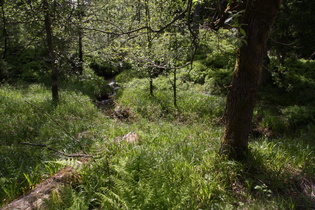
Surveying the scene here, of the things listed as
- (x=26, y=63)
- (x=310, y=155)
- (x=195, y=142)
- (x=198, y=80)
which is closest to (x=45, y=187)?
(x=195, y=142)

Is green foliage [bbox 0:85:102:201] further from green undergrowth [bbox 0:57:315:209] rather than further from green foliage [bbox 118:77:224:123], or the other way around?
green foliage [bbox 118:77:224:123]

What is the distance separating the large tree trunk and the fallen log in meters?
2.75

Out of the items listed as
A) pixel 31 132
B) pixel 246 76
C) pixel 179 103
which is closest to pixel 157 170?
pixel 246 76

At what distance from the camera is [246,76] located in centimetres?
351

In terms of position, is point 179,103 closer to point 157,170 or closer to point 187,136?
point 187,136

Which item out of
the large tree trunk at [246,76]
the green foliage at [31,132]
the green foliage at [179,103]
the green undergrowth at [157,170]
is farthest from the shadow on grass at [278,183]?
the green foliage at [179,103]

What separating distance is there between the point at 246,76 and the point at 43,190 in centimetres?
365

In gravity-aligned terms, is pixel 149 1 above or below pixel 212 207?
above

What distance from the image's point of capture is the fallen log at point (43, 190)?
2791mm

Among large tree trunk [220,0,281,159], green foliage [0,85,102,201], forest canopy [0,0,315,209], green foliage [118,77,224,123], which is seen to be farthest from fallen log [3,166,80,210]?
green foliage [118,77,224,123]

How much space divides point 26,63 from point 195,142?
1546 cm

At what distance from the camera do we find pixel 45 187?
10.3 feet

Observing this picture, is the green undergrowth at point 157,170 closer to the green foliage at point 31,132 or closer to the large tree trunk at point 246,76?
the green foliage at point 31,132

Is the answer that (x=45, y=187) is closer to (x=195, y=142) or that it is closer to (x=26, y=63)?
(x=195, y=142)
